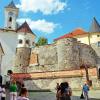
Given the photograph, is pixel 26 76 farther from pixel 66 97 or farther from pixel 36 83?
pixel 66 97

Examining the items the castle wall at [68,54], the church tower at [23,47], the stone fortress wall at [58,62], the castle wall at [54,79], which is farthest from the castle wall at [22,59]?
the castle wall at [54,79]

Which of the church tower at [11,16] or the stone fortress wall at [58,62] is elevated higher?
the church tower at [11,16]

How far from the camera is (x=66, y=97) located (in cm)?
916

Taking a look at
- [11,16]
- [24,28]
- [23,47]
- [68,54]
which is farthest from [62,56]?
[11,16]

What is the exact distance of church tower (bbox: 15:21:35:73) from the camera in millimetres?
50344

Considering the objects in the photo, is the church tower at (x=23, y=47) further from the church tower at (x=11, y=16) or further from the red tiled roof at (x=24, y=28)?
the church tower at (x=11, y=16)

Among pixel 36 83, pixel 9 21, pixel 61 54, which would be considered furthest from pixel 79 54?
pixel 9 21

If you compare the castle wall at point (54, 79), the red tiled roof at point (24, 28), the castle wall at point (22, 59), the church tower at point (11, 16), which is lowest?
the castle wall at point (54, 79)

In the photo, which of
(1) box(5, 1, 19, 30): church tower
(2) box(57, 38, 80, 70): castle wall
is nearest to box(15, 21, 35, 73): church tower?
(1) box(5, 1, 19, 30): church tower

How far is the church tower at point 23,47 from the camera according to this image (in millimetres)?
50344

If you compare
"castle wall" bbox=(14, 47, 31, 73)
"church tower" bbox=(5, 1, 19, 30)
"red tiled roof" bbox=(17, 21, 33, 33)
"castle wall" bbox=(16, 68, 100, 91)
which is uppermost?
"church tower" bbox=(5, 1, 19, 30)

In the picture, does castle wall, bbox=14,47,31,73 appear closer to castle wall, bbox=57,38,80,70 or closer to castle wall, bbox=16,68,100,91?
castle wall, bbox=57,38,80,70

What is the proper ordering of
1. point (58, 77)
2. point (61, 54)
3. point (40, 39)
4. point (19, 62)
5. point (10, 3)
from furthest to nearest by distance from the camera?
point (40, 39)
point (10, 3)
point (19, 62)
point (61, 54)
point (58, 77)

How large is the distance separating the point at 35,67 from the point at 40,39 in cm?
1845
